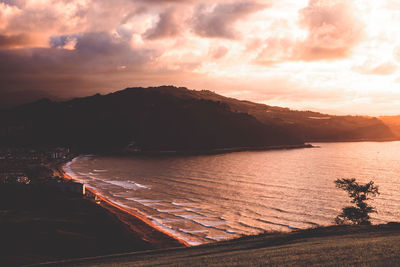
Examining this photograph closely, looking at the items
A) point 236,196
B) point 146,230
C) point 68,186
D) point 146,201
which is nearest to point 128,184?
point 146,201

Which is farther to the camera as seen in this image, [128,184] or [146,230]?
[128,184]

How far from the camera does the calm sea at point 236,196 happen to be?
6372 centimetres

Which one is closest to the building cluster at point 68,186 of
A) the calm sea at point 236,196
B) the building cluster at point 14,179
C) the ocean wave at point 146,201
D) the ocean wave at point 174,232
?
the calm sea at point 236,196

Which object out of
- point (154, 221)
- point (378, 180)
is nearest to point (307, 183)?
point (378, 180)

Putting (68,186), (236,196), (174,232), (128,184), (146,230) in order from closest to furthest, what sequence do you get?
(174,232)
(146,230)
(68,186)
(236,196)
(128,184)

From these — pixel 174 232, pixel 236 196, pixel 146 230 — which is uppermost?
pixel 236 196

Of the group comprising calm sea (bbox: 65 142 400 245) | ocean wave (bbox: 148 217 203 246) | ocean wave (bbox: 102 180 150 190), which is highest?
calm sea (bbox: 65 142 400 245)

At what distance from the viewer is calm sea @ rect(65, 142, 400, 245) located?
63719mm

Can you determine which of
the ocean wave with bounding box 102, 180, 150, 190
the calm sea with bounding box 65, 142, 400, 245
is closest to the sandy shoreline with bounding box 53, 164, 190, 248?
the calm sea with bounding box 65, 142, 400, 245

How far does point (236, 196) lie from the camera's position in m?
90.3

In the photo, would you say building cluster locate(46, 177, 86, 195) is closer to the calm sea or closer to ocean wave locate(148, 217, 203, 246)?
the calm sea

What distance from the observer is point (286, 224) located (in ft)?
206

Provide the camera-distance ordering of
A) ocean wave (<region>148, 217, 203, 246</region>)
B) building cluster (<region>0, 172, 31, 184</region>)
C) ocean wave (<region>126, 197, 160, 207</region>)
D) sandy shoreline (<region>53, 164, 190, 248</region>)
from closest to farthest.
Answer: sandy shoreline (<region>53, 164, 190, 248</region>), ocean wave (<region>148, 217, 203, 246</region>), ocean wave (<region>126, 197, 160, 207</region>), building cluster (<region>0, 172, 31, 184</region>)

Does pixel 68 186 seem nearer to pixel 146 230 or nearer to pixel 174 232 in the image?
pixel 146 230
